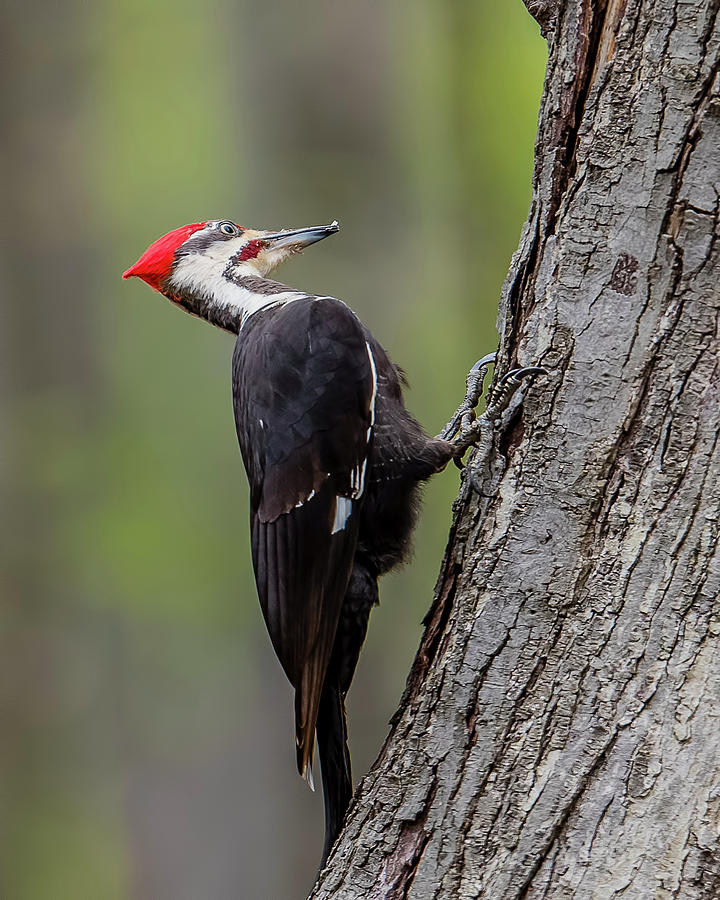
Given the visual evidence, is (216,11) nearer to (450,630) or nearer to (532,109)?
(532,109)

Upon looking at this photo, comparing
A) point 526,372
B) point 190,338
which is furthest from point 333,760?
point 190,338

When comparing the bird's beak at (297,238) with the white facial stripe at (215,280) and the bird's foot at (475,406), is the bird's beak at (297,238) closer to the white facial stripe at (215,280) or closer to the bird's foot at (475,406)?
the white facial stripe at (215,280)

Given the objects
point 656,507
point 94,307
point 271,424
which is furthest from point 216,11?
point 656,507

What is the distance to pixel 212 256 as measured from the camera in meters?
2.92

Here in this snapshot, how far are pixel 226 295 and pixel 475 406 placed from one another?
900 millimetres

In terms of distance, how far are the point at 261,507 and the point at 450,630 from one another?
77 cm

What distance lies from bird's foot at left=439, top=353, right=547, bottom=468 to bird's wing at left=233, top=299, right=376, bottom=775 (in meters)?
0.22

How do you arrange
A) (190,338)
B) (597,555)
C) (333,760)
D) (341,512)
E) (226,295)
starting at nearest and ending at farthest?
(597,555) < (333,760) < (341,512) < (226,295) < (190,338)

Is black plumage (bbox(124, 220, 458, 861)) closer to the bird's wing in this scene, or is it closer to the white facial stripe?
the bird's wing

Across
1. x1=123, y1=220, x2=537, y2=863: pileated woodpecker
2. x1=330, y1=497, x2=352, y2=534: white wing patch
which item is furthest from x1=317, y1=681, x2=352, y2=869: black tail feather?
x1=330, y1=497, x2=352, y2=534: white wing patch

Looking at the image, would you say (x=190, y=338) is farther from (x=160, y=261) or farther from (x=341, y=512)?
(x=341, y=512)

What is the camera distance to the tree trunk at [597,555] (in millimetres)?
1442

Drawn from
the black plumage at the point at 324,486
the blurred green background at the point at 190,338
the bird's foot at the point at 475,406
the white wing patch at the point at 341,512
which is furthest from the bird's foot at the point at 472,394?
the blurred green background at the point at 190,338

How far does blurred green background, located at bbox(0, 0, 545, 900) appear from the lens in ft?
14.8
